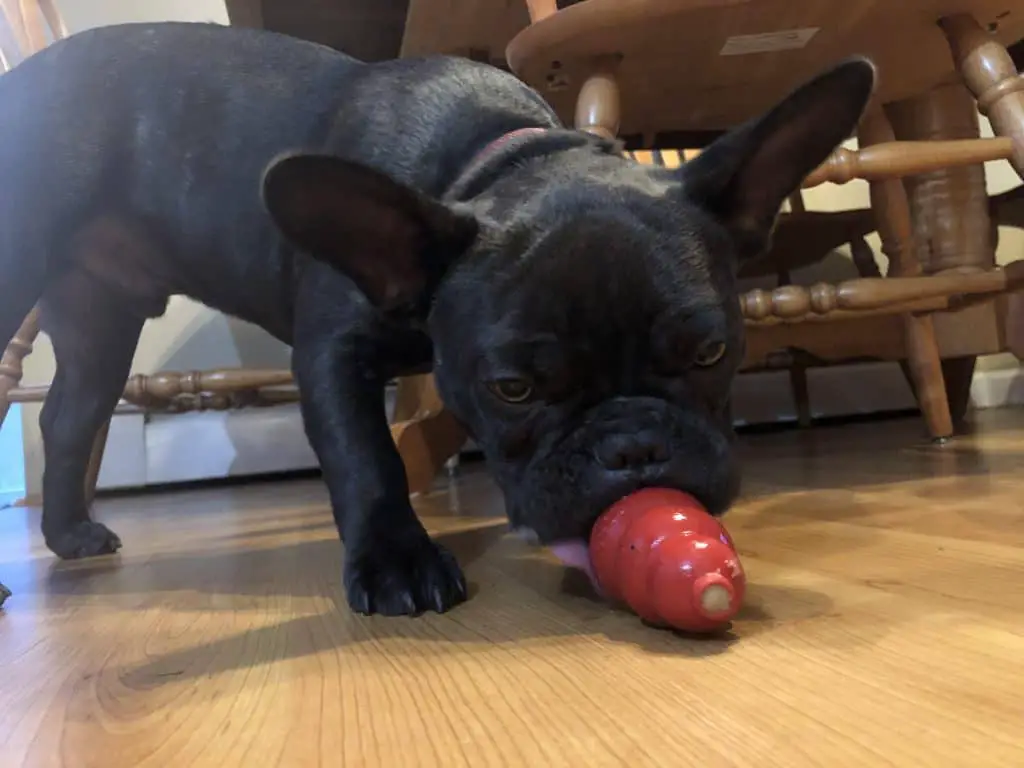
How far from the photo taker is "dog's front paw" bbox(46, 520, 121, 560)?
1.63 metres

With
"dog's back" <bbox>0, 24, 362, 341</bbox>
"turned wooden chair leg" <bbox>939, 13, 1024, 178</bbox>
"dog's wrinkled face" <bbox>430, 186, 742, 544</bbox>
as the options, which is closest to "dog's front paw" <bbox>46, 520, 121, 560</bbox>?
"dog's back" <bbox>0, 24, 362, 341</bbox>

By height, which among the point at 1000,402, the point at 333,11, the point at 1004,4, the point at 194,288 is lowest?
the point at 1000,402

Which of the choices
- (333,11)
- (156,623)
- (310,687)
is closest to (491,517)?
(156,623)

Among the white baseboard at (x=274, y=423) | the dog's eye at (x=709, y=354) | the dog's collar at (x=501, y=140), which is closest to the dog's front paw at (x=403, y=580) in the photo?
the dog's eye at (x=709, y=354)

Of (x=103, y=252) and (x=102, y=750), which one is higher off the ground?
(x=103, y=252)

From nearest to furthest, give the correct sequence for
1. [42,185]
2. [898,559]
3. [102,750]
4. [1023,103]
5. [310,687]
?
[102,750] < [310,687] < [898,559] < [42,185] < [1023,103]

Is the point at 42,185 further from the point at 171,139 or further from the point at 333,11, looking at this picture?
the point at 333,11

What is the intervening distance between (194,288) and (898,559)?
3.61 ft

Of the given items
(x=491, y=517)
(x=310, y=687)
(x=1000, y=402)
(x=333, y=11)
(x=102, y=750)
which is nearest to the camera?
(x=102, y=750)

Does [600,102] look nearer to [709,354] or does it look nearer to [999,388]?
[709,354]

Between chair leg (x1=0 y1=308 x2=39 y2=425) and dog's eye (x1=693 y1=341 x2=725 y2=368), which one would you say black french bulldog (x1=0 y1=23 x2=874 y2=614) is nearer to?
dog's eye (x1=693 y1=341 x2=725 y2=368)

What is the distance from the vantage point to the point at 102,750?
626 millimetres

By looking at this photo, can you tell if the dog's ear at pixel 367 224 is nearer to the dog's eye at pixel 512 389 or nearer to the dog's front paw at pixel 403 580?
the dog's eye at pixel 512 389

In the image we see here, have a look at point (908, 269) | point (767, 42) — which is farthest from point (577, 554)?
point (908, 269)
